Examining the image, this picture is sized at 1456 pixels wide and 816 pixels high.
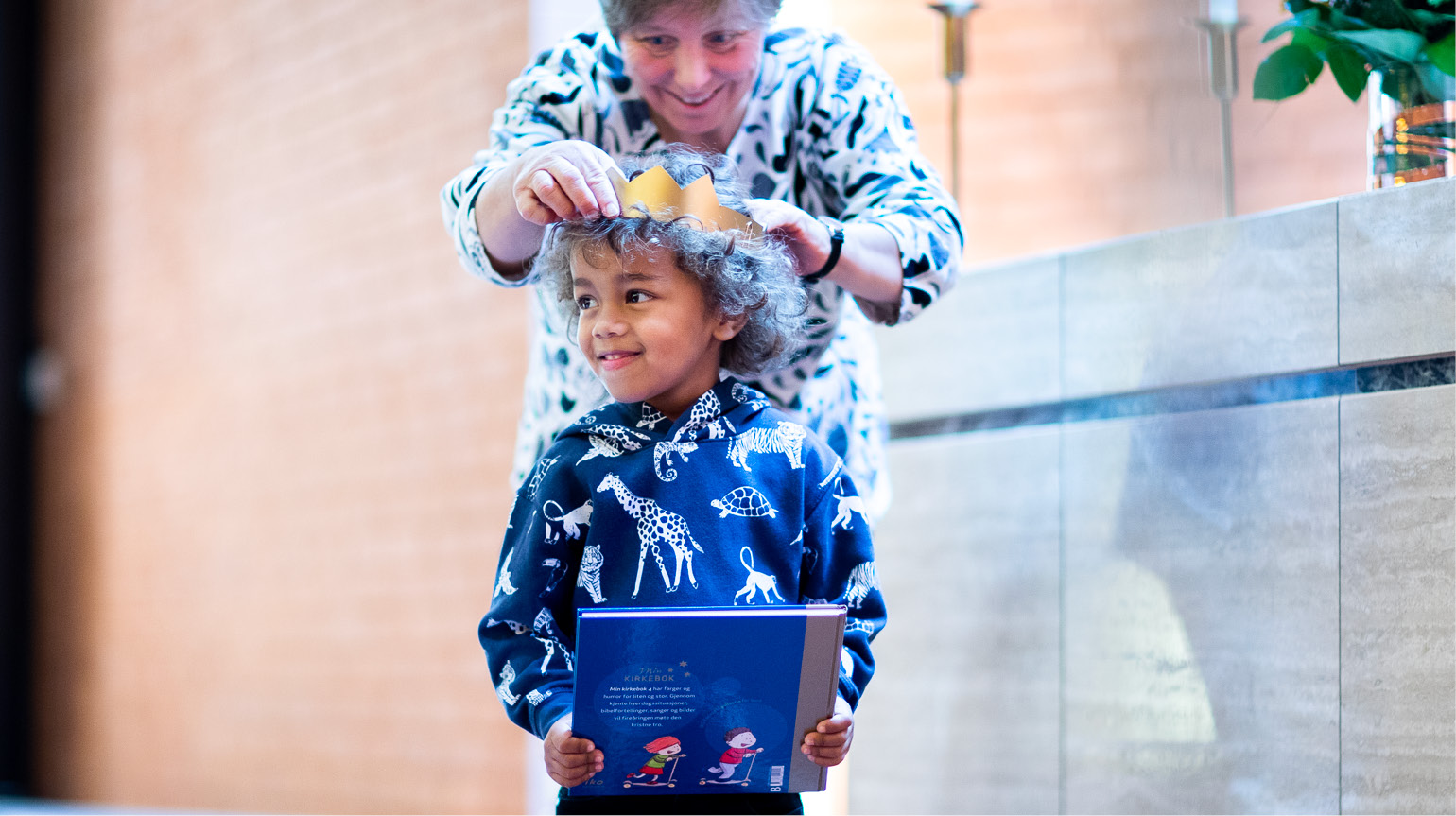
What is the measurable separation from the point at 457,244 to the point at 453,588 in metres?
2.75

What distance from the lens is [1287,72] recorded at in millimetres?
2510

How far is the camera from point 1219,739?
7.90ft

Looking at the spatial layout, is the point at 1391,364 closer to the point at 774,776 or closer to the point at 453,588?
the point at 774,776

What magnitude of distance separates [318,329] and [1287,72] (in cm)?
362

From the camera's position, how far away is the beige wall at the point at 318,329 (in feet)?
12.2

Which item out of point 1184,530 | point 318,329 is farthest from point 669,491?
point 318,329

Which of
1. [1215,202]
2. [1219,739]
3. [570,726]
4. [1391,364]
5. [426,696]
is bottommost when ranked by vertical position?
[426,696]

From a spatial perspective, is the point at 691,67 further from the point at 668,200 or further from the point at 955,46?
the point at 955,46

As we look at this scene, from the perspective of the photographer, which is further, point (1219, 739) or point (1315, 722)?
point (1219, 739)

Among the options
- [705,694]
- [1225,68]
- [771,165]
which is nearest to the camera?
[705,694]

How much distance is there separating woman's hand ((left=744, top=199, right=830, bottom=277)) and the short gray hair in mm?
249

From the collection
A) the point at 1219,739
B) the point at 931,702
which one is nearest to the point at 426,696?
the point at 931,702

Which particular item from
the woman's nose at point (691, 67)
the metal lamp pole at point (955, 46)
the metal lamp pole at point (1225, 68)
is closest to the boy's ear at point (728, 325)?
the woman's nose at point (691, 67)

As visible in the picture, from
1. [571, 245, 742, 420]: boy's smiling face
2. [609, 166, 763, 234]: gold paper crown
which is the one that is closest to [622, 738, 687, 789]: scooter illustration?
[571, 245, 742, 420]: boy's smiling face
